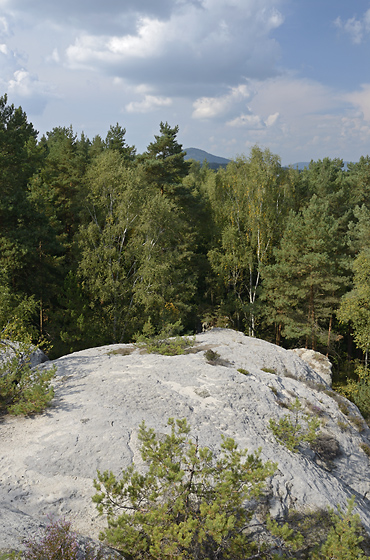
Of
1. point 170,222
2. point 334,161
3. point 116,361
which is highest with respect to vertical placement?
point 334,161

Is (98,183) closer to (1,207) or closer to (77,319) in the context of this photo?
(1,207)

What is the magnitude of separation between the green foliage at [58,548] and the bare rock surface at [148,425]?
22 cm

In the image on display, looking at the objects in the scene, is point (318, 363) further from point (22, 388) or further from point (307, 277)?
point (22, 388)

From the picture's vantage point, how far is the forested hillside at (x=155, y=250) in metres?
19.0

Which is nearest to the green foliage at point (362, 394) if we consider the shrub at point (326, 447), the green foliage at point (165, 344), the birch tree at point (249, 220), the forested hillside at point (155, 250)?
the forested hillside at point (155, 250)

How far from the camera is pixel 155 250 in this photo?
70.9 feet

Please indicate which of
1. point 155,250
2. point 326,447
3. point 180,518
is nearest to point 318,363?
point 326,447

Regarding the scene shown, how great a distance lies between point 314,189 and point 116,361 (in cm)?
2917

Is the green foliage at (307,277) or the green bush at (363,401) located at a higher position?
the green foliage at (307,277)

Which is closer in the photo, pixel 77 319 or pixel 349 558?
pixel 349 558

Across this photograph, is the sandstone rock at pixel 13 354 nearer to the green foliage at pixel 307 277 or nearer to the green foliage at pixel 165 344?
the green foliage at pixel 165 344

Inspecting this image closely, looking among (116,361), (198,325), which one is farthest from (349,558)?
(198,325)

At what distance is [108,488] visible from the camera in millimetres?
4074

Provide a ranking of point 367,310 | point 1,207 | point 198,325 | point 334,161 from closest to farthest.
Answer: point 1,207, point 367,310, point 198,325, point 334,161
